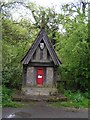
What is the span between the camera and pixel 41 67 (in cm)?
1861

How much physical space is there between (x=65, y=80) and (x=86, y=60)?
2828 millimetres

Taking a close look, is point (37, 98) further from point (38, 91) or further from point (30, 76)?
point (30, 76)

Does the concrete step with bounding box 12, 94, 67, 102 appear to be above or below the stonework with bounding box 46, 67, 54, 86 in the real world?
below

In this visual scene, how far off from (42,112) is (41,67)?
20.4ft

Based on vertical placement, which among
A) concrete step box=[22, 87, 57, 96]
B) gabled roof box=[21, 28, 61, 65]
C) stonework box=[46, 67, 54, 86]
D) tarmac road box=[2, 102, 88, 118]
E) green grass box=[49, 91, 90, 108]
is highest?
gabled roof box=[21, 28, 61, 65]

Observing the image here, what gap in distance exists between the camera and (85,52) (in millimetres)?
18266

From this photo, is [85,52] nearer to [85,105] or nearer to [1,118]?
[85,105]

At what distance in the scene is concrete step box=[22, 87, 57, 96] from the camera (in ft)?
57.3

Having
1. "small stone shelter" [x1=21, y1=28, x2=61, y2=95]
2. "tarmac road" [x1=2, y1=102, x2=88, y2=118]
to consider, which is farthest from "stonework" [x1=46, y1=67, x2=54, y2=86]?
"tarmac road" [x1=2, y1=102, x2=88, y2=118]

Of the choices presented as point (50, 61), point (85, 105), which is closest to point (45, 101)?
point (85, 105)

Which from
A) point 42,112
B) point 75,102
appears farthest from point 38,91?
point 42,112

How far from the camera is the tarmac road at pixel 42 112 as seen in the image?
1200cm

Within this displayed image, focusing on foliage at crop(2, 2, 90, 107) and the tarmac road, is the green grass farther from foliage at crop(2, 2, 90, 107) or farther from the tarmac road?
foliage at crop(2, 2, 90, 107)

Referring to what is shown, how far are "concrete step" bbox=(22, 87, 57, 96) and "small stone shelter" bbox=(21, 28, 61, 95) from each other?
44 centimetres
